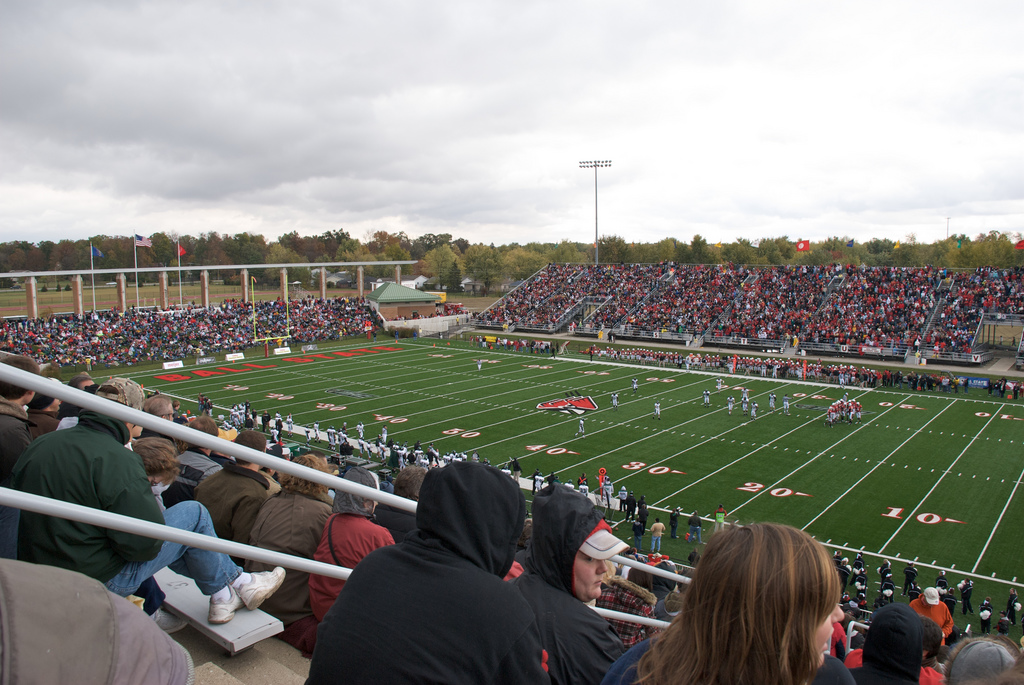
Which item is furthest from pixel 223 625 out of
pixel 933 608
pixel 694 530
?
pixel 694 530

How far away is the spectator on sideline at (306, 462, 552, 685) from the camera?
189cm

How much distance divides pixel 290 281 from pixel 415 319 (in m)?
54.5

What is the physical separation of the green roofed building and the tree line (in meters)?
30.7

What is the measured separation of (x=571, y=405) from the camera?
30.7 meters

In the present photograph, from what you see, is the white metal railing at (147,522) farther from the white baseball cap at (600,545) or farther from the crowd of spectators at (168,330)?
the crowd of spectators at (168,330)

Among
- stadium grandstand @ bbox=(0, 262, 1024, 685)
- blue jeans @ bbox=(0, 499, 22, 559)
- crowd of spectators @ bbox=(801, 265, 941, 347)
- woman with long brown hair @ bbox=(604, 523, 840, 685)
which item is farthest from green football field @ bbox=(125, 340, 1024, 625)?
blue jeans @ bbox=(0, 499, 22, 559)

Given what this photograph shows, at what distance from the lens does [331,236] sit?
138 metres

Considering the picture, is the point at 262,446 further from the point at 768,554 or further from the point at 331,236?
the point at 331,236

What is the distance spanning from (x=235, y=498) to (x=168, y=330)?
48519mm

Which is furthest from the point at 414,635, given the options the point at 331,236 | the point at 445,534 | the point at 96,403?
the point at 331,236

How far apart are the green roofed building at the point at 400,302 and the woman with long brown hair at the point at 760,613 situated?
62.0 metres

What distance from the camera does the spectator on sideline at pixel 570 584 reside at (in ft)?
8.65

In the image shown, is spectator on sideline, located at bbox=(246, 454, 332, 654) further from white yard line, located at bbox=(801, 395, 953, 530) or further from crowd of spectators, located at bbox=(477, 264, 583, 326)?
crowd of spectators, located at bbox=(477, 264, 583, 326)

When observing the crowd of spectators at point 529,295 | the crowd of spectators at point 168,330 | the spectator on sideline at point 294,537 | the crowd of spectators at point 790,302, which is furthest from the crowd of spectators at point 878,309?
the spectator on sideline at point 294,537
